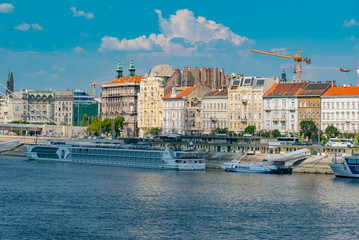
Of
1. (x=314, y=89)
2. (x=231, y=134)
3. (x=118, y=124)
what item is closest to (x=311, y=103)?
(x=314, y=89)

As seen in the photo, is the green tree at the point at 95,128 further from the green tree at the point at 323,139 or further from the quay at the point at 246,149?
the green tree at the point at 323,139

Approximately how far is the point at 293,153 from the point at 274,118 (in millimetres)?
32439

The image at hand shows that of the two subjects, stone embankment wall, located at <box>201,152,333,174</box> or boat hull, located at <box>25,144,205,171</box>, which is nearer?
stone embankment wall, located at <box>201,152,333,174</box>

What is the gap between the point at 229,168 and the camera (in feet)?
340

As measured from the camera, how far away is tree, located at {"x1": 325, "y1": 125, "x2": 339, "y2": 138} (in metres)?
123

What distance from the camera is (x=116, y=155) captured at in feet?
373

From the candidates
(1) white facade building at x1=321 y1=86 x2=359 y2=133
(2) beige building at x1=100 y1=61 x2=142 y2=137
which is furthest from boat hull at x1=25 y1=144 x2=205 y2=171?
(2) beige building at x1=100 y1=61 x2=142 y2=137

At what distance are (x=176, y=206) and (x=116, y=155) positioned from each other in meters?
48.1

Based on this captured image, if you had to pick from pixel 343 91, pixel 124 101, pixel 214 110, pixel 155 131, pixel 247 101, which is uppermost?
pixel 124 101

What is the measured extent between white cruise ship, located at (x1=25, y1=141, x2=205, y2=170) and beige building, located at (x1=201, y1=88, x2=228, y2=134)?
32.2 metres

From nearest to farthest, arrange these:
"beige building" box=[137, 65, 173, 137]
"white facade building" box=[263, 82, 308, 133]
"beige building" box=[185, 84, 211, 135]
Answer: "white facade building" box=[263, 82, 308, 133] < "beige building" box=[185, 84, 211, 135] < "beige building" box=[137, 65, 173, 137]

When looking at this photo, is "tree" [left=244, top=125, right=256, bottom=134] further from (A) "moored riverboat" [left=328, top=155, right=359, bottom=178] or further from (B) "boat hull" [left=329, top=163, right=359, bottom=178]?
(A) "moored riverboat" [left=328, top=155, right=359, bottom=178]

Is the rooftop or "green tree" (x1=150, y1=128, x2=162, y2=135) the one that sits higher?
the rooftop

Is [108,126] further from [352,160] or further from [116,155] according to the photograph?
[352,160]
